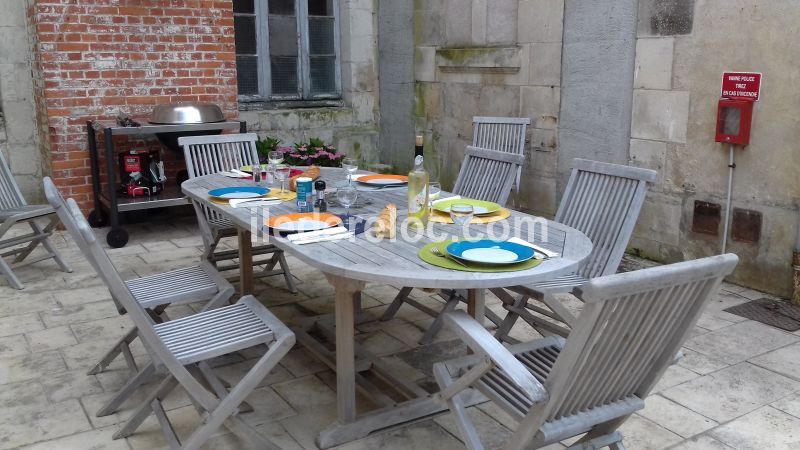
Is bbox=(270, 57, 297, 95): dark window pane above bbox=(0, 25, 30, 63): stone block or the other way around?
the other way around

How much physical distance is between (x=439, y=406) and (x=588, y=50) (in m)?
3.33

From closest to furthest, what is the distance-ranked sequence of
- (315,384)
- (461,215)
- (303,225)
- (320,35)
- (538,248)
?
(538,248) → (303,225) → (461,215) → (315,384) → (320,35)

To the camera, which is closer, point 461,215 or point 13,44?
point 461,215

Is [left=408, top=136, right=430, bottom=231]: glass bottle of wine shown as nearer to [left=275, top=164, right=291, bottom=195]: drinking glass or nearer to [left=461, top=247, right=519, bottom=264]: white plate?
[left=461, top=247, right=519, bottom=264]: white plate

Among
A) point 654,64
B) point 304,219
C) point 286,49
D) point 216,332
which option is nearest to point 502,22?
point 654,64

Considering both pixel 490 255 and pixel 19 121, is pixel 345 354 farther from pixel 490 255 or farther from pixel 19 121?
pixel 19 121

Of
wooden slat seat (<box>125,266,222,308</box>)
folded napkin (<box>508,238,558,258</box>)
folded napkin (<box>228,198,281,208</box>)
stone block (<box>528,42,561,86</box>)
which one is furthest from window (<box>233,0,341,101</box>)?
folded napkin (<box>508,238,558,258</box>)

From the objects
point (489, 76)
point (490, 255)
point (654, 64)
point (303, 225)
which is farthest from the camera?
point (489, 76)

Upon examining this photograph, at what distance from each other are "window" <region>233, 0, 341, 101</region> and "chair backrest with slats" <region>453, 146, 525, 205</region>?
3.75m

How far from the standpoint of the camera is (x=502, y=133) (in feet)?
19.6

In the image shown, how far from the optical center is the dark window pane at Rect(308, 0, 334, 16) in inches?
291

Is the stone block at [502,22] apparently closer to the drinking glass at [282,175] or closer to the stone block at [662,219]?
the stone block at [662,219]

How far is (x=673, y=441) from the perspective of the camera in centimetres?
275

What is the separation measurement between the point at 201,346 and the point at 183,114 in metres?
3.62
